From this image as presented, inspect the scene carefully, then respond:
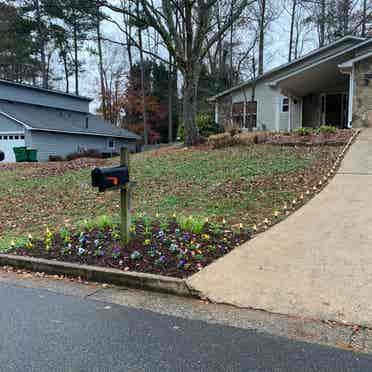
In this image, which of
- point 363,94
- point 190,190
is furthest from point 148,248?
point 363,94

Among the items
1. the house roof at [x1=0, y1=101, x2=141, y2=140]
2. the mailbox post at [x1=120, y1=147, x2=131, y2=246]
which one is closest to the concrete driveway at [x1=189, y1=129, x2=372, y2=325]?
the mailbox post at [x1=120, y1=147, x2=131, y2=246]

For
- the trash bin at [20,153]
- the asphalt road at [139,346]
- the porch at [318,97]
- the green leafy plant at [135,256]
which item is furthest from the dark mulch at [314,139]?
the trash bin at [20,153]

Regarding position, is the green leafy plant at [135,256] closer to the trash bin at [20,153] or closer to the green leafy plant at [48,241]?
the green leafy plant at [48,241]

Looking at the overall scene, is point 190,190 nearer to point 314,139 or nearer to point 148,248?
point 148,248

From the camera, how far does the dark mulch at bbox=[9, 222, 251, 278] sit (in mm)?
4242

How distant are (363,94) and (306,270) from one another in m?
14.6

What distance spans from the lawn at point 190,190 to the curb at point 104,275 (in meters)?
0.94

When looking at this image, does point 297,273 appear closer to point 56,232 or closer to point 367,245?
point 367,245

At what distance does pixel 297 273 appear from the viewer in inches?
156

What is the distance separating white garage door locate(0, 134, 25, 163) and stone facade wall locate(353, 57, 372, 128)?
1860 cm

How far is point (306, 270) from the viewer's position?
13.2ft

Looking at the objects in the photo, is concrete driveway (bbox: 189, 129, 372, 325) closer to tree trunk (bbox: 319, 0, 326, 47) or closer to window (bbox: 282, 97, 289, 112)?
window (bbox: 282, 97, 289, 112)

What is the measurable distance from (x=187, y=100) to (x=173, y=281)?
45.1 feet

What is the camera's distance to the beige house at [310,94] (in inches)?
636
